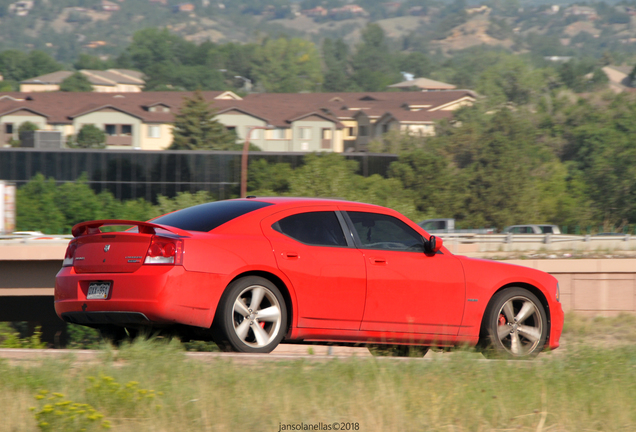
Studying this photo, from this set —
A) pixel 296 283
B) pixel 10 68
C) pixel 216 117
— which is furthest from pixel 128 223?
pixel 10 68

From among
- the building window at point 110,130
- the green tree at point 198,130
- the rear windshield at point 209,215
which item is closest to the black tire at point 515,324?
the rear windshield at point 209,215

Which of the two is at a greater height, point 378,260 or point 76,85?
point 76,85

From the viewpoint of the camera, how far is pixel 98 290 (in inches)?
265

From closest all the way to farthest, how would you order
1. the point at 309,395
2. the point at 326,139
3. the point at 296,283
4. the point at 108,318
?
the point at 309,395
the point at 108,318
the point at 296,283
the point at 326,139

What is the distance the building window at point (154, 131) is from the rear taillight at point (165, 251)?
9679 cm

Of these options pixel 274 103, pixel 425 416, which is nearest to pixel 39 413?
pixel 425 416

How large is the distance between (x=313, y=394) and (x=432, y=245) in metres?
2.80

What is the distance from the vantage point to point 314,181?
5466 cm

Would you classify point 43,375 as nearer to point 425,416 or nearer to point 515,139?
point 425,416

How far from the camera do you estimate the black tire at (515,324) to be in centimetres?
771

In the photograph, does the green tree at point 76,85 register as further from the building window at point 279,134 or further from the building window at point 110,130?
the building window at point 279,134

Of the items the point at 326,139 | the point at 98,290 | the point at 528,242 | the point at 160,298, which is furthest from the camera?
the point at 326,139

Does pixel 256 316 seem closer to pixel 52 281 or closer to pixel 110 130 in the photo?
pixel 52 281

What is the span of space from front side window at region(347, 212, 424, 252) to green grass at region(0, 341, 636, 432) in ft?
5.19
